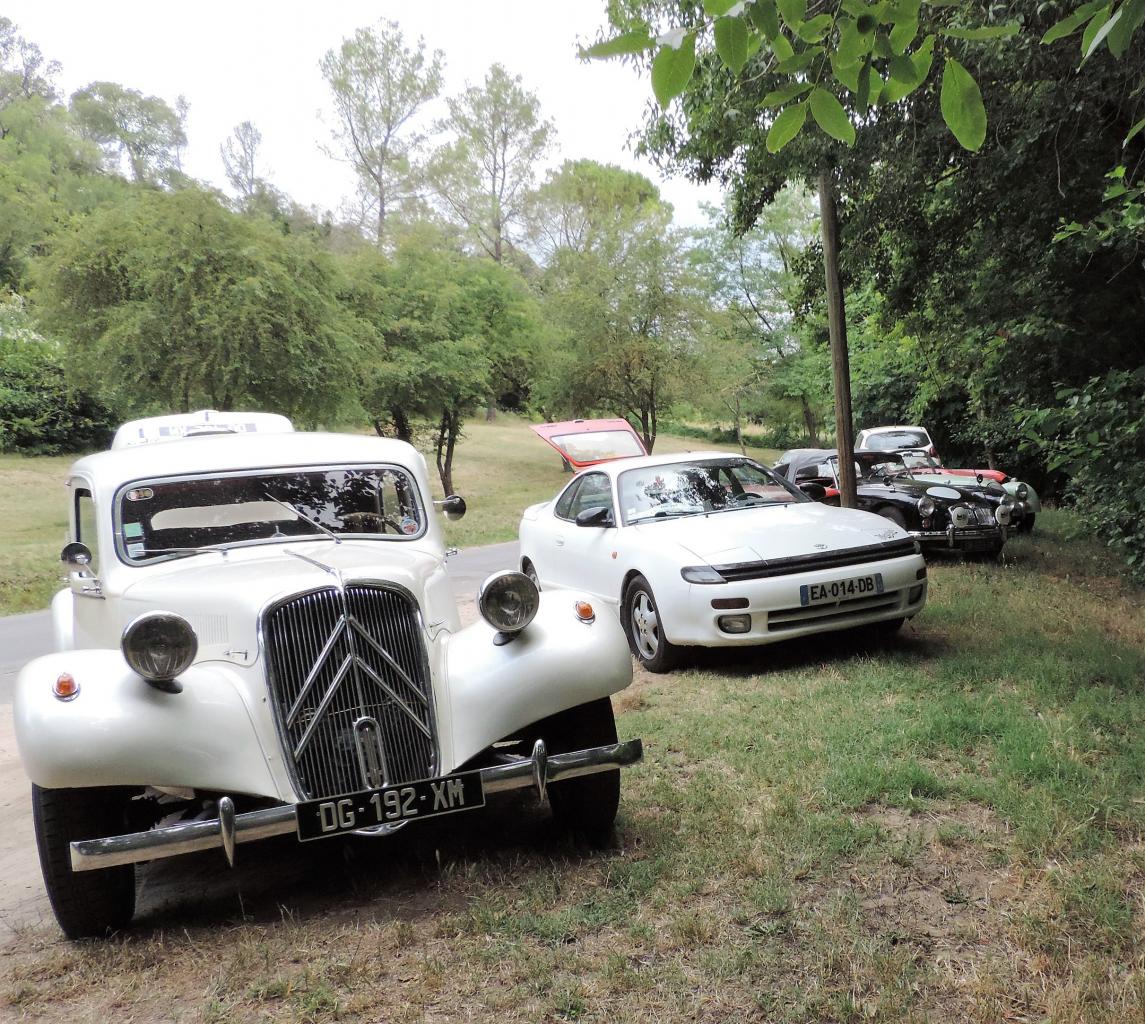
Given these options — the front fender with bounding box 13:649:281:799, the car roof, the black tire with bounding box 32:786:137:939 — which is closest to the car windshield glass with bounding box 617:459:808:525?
the car roof

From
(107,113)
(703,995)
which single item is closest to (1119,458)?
(703,995)

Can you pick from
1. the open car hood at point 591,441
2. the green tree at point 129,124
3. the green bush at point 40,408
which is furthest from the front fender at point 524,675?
the green tree at point 129,124

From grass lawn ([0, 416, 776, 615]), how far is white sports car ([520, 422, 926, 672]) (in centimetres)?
795

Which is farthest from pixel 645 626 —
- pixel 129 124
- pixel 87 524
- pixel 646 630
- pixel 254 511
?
pixel 129 124

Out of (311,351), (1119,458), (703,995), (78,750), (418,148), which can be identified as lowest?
(703,995)

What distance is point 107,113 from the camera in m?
56.5

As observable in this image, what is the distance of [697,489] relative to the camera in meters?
7.82

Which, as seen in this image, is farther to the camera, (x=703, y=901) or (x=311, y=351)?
(x=311, y=351)

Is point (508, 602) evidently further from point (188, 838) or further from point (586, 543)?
point (586, 543)

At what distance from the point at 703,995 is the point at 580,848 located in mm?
1267

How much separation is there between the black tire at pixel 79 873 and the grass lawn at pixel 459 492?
9.78 metres

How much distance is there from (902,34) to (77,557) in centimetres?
405

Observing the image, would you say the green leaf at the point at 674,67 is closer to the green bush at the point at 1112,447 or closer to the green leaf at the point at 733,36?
the green leaf at the point at 733,36

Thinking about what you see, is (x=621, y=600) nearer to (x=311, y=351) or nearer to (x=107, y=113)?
(x=311, y=351)
